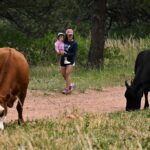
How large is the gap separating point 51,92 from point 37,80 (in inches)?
103

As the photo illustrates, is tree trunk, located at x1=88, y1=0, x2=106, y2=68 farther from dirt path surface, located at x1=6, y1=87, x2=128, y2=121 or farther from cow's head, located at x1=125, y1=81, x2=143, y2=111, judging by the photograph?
cow's head, located at x1=125, y1=81, x2=143, y2=111

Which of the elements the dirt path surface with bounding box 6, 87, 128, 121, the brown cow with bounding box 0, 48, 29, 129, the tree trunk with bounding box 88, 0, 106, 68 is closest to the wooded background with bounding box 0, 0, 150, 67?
the tree trunk with bounding box 88, 0, 106, 68

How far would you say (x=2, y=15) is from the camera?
27391 millimetres

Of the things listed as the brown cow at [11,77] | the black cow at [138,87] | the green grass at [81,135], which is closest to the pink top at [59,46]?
the black cow at [138,87]

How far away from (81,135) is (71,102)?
9412 mm

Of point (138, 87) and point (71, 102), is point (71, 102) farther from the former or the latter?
point (138, 87)

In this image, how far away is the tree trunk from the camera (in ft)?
74.9

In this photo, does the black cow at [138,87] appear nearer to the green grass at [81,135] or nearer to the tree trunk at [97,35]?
the green grass at [81,135]

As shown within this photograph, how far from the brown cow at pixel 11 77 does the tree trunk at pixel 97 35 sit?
12.1 metres

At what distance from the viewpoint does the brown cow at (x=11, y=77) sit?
10.4m

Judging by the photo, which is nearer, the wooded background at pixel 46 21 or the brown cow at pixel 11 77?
the brown cow at pixel 11 77

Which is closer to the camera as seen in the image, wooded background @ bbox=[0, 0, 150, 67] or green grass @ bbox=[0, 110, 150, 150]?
green grass @ bbox=[0, 110, 150, 150]

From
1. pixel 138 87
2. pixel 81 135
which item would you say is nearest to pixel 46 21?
pixel 138 87

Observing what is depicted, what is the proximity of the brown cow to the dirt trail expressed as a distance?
2.62 metres
